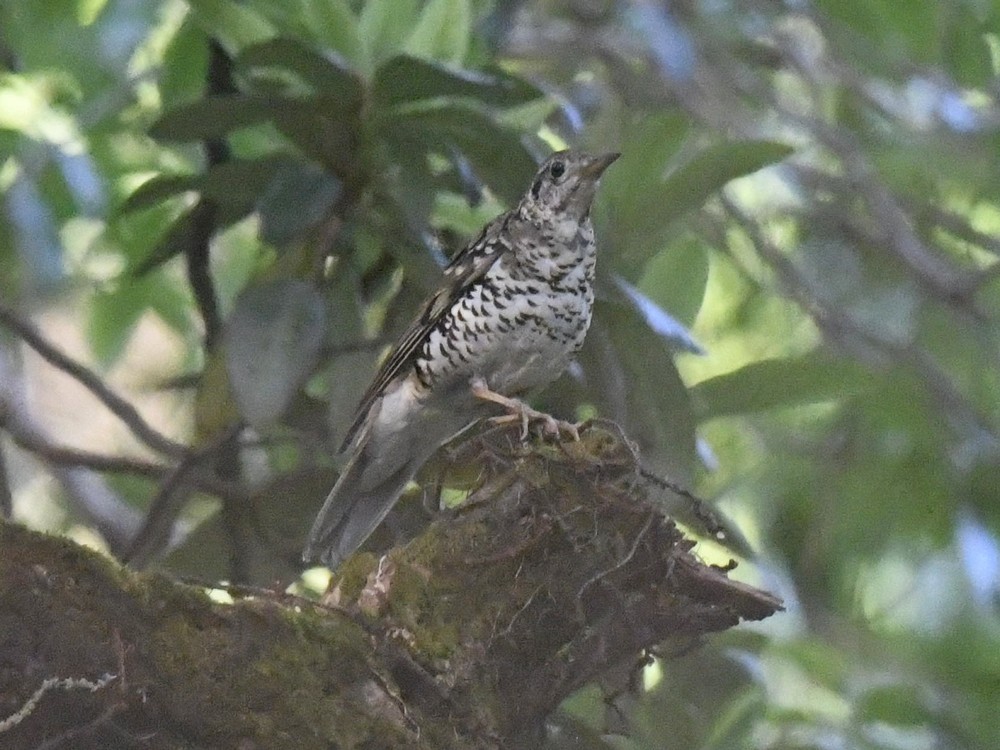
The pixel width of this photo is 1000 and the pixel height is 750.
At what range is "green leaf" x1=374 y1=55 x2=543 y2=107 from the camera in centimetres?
248

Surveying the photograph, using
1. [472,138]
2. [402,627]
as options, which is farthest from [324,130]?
[402,627]

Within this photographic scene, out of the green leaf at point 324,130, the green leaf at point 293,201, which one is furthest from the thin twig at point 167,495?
the green leaf at point 324,130

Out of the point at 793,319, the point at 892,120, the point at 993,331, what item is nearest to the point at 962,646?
the point at 993,331

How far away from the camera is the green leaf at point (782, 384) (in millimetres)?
2625

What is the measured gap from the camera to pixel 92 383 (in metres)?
2.67

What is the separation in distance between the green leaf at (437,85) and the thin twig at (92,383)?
2.30ft

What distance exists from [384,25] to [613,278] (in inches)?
23.7

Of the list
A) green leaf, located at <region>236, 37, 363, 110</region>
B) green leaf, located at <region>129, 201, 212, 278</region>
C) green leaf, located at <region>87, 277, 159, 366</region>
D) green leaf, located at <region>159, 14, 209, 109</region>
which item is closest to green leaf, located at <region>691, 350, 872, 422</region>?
green leaf, located at <region>236, 37, 363, 110</region>

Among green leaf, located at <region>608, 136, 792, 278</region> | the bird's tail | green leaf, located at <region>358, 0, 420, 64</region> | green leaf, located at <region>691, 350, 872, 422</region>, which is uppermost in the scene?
green leaf, located at <region>358, 0, 420, 64</region>

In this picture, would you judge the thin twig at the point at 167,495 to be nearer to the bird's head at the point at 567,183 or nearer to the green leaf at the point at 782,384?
the bird's head at the point at 567,183

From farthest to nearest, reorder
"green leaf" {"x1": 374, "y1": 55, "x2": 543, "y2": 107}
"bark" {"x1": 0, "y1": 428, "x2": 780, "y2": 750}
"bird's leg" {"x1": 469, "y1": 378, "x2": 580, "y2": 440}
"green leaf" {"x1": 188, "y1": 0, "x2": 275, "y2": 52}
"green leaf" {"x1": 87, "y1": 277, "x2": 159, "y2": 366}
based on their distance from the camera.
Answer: "green leaf" {"x1": 87, "y1": 277, "x2": 159, "y2": 366} < "green leaf" {"x1": 188, "y1": 0, "x2": 275, "y2": 52} < "green leaf" {"x1": 374, "y1": 55, "x2": 543, "y2": 107} < "bird's leg" {"x1": 469, "y1": 378, "x2": 580, "y2": 440} < "bark" {"x1": 0, "y1": 428, "x2": 780, "y2": 750}

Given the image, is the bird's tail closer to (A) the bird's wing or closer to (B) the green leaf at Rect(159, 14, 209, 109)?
(A) the bird's wing

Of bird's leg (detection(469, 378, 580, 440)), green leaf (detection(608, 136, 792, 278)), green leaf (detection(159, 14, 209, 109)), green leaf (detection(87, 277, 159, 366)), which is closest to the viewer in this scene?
bird's leg (detection(469, 378, 580, 440))

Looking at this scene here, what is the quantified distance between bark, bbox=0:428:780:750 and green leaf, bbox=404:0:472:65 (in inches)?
35.7
